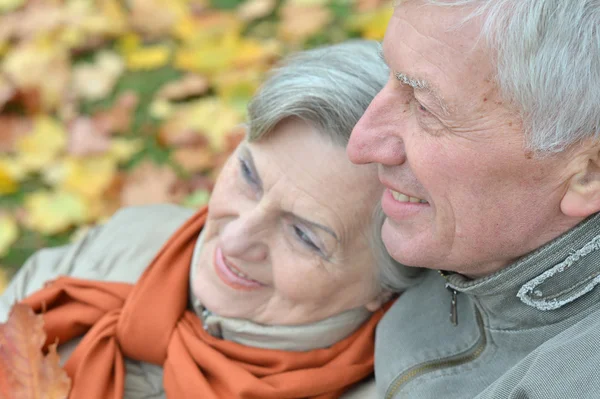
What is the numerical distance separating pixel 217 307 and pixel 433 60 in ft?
3.48

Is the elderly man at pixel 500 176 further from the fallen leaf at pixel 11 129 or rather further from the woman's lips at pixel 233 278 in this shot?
the fallen leaf at pixel 11 129

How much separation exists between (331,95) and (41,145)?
2548mm

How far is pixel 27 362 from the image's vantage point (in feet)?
7.75

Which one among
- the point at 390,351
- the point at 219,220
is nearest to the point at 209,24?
the point at 219,220

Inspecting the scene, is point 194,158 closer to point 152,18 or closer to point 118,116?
point 118,116

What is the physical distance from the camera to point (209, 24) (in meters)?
4.97

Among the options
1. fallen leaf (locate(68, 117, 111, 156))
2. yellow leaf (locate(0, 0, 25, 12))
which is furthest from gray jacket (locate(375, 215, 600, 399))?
yellow leaf (locate(0, 0, 25, 12))

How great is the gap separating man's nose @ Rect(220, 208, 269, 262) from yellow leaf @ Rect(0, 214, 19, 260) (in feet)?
6.05

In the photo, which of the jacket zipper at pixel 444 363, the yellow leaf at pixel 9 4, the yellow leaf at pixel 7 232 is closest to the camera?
the jacket zipper at pixel 444 363

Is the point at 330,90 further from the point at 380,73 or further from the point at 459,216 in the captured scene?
the point at 459,216

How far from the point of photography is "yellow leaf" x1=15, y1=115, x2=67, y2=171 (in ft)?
13.7

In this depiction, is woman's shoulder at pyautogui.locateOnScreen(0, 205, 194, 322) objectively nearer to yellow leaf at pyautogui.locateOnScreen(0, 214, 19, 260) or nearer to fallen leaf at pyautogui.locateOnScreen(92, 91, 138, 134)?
yellow leaf at pyautogui.locateOnScreen(0, 214, 19, 260)

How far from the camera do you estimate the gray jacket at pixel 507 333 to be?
171cm

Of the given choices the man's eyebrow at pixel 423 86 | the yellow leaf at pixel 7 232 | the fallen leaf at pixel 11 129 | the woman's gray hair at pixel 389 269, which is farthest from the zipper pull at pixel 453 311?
the fallen leaf at pixel 11 129
